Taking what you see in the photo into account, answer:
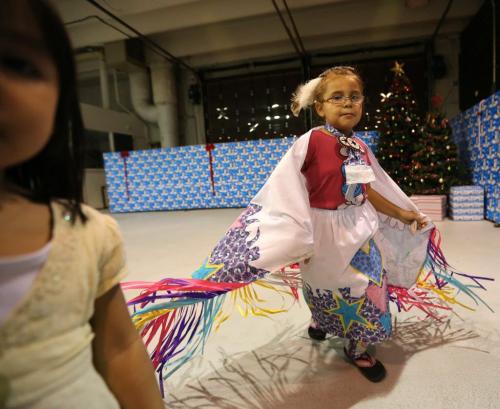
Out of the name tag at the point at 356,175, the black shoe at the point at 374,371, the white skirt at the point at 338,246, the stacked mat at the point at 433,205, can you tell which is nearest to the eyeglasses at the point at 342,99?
the name tag at the point at 356,175

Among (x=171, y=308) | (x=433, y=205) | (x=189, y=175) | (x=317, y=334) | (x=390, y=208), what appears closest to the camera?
(x=171, y=308)

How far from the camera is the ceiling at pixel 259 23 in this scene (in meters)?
6.00

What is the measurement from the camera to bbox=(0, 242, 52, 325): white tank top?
1.12 feet

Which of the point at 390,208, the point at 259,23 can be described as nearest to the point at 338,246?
the point at 390,208

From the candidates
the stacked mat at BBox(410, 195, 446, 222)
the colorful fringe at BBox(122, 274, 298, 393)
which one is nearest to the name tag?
the colorful fringe at BBox(122, 274, 298, 393)

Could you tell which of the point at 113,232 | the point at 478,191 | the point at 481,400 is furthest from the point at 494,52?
the point at 113,232

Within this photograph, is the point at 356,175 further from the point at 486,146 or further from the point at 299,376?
the point at 486,146

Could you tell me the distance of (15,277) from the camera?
0.35m

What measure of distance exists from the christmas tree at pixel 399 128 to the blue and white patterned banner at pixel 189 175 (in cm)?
175

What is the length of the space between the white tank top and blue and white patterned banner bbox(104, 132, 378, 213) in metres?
5.79

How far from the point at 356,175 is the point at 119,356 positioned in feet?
3.03

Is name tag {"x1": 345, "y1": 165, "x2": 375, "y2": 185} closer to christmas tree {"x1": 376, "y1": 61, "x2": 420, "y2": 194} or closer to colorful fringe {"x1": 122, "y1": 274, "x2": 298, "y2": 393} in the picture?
colorful fringe {"x1": 122, "y1": 274, "x2": 298, "y2": 393}

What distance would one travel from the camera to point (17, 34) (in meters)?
0.31

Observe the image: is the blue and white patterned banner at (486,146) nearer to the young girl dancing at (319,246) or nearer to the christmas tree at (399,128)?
the christmas tree at (399,128)
